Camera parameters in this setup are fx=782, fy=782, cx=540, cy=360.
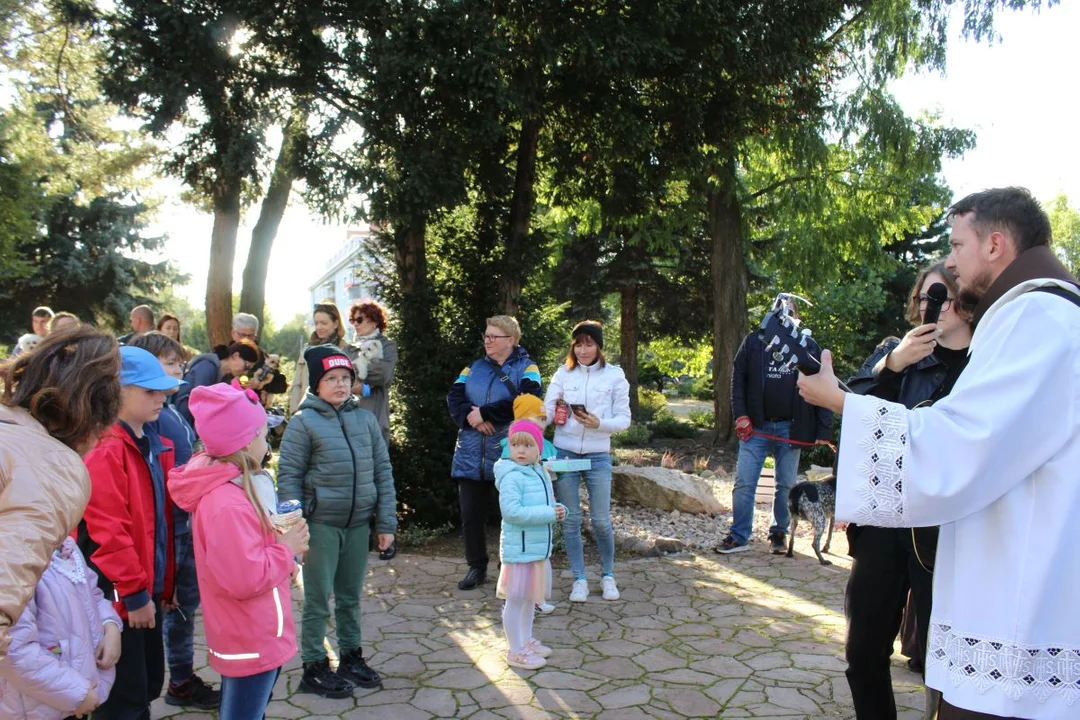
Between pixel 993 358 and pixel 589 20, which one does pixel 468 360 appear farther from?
pixel 993 358

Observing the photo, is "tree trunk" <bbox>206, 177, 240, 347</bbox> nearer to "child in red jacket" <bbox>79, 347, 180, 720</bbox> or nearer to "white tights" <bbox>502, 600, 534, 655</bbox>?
"white tights" <bbox>502, 600, 534, 655</bbox>

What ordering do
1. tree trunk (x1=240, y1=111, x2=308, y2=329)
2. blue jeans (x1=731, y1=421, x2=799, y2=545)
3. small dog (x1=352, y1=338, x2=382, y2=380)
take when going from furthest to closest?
1. tree trunk (x1=240, y1=111, x2=308, y2=329)
2. blue jeans (x1=731, y1=421, x2=799, y2=545)
3. small dog (x1=352, y1=338, x2=382, y2=380)

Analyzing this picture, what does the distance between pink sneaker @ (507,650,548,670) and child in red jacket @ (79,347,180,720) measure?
6.41 ft

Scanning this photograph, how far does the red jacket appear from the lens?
10.0 feet

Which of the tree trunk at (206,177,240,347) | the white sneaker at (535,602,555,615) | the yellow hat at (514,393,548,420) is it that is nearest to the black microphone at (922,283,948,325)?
the yellow hat at (514,393,548,420)

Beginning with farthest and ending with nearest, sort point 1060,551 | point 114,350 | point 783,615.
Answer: point 783,615
point 114,350
point 1060,551

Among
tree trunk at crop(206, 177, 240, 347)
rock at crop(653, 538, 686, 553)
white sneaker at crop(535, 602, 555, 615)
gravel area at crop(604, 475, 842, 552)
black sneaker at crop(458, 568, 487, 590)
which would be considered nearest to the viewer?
white sneaker at crop(535, 602, 555, 615)

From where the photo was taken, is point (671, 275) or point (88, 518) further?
point (671, 275)

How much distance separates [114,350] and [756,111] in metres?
7.86

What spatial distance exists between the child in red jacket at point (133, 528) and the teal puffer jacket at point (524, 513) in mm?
1836

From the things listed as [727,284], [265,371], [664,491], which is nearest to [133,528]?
[265,371]

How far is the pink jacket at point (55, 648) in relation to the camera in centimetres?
214

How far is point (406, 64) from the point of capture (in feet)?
21.9

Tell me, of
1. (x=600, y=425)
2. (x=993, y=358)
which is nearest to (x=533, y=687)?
(x=600, y=425)
